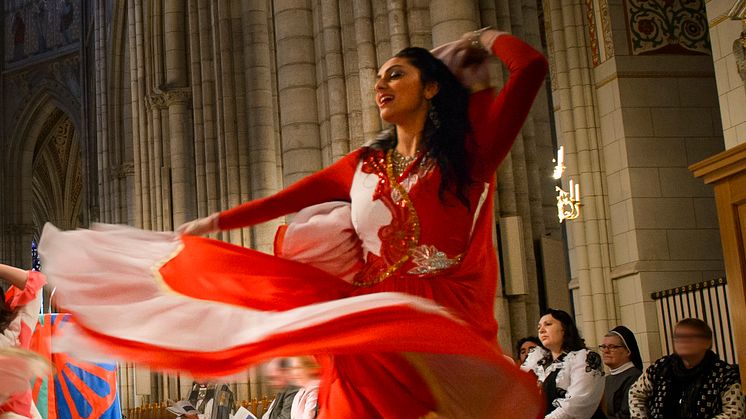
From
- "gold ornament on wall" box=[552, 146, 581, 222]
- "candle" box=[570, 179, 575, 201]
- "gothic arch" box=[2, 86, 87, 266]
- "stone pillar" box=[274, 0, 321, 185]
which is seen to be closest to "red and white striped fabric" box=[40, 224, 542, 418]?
"stone pillar" box=[274, 0, 321, 185]

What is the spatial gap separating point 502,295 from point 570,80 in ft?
17.2

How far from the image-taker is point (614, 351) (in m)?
7.27

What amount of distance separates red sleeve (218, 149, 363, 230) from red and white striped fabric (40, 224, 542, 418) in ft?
0.84

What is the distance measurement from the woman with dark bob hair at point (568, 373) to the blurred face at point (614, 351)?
0.93 m

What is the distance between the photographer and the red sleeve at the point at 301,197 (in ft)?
10.2

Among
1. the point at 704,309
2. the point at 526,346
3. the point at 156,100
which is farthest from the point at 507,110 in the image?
the point at 156,100

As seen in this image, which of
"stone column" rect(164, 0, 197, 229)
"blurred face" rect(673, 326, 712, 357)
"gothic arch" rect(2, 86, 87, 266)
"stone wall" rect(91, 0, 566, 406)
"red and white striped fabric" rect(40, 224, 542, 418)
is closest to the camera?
"red and white striped fabric" rect(40, 224, 542, 418)

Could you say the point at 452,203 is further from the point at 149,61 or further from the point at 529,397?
the point at 149,61

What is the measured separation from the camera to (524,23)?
11.1m

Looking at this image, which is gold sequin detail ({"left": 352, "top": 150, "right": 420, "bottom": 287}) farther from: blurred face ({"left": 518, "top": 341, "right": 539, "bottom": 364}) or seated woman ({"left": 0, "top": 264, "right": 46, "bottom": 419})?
blurred face ({"left": 518, "top": 341, "right": 539, "bottom": 364})

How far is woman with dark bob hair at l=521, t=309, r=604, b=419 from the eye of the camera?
6.01 m

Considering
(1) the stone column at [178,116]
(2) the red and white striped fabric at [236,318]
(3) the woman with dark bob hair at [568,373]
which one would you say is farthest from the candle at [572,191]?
(2) the red and white striped fabric at [236,318]

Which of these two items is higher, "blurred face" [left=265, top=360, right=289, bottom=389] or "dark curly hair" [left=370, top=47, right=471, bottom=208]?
"dark curly hair" [left=370, top=47, right=471, bottom=208]

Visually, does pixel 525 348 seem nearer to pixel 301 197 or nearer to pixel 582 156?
pixel 301 197
